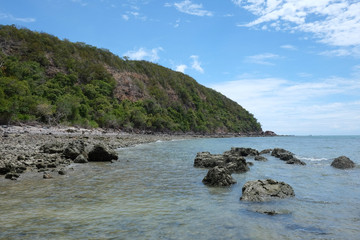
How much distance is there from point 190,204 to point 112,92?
8932 cm

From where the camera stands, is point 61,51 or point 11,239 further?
point 61,51

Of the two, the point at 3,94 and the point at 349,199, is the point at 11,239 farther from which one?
the point at 3,94

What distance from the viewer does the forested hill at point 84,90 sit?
51.2 m

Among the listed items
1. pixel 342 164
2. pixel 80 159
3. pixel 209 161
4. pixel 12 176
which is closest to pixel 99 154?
pixel 80 159

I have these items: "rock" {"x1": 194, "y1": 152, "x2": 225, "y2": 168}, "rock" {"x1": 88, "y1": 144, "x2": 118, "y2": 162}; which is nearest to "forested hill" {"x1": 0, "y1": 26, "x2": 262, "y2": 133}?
"rock" {"x1": 88, "y1": 144, "x2": 118, "y2": 162}

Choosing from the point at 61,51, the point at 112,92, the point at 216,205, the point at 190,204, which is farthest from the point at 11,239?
the point at 61,51

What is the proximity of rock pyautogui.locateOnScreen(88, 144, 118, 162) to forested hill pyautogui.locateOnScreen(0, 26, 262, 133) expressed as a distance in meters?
29.8

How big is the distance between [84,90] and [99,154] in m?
67.8

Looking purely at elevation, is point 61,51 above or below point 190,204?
above

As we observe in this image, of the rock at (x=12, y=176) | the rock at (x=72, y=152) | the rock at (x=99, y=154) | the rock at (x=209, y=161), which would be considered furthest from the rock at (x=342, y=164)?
the rock at (x=12, y=176)

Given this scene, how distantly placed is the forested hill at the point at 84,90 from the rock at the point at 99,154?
29849mm

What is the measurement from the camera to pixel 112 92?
93.0 m

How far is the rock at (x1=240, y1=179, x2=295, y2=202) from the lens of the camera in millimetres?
9219

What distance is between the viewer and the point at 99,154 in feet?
62.5
